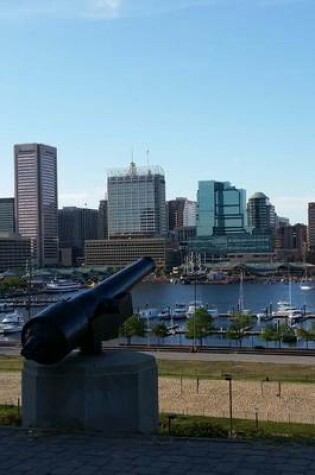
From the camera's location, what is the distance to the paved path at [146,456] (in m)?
7.46

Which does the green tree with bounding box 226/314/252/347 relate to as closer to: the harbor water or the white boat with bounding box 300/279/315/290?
the harbor water

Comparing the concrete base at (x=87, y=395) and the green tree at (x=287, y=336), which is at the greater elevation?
the concrete base at (x=87, y=395)

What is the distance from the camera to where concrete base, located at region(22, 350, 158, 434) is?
1007 cm

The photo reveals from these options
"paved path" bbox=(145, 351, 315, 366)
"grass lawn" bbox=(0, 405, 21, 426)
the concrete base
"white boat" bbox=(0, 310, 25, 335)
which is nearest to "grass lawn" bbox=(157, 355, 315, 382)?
"paved path" bbox=(145, 351, 315, 366)

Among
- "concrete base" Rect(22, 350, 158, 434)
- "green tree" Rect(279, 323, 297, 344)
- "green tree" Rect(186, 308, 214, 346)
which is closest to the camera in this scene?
"concrete base" Rect(22, 350, 158, 434)

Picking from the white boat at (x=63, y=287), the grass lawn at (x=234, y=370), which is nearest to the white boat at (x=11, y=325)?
the grass lawn at (x=234, y=370)

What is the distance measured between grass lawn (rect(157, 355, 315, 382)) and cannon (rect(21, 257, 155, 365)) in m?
16.8

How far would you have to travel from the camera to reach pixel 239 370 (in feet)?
102

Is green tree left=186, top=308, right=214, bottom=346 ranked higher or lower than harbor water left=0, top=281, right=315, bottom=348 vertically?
higher

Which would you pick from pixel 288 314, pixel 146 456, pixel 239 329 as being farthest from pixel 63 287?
pixel 146 456

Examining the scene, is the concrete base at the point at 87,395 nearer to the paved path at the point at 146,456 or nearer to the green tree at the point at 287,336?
the paved path at the point at 146,456

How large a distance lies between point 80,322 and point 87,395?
3.15 ft

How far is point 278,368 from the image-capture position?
1237 inches

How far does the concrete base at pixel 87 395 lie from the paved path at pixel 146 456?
87 centimetres
